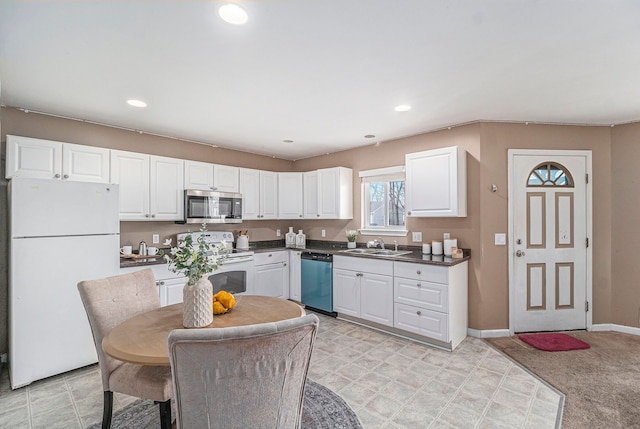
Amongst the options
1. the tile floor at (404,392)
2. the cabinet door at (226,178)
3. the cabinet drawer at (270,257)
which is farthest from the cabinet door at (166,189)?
the tile floor at (404,392)

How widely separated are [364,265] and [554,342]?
216 centimetres

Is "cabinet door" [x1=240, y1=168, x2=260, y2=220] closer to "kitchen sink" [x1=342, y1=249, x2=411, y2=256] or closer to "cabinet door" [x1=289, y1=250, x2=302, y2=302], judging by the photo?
"cabinet door" [x1=289, y1=250, x2=302, y2=302]

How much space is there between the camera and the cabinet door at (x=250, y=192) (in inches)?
182

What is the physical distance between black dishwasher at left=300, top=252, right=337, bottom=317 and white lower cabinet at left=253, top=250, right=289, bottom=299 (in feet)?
1.03

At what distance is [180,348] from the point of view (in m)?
1.01

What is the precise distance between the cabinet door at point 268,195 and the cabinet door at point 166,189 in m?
1.30

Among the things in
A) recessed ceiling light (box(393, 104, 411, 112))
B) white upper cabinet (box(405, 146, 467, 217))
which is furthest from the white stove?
recessed ceiling light (box(393, 104, 411, 112))

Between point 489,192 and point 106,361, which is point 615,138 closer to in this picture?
point 489,192

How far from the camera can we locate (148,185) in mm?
3625

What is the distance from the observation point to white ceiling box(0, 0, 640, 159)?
164 centimetres

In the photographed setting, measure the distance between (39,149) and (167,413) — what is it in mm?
2771

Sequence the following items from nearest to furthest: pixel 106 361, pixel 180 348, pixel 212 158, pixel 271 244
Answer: pixel 180 348
pixel 106 361
pixel 212 158
pixel 271 244

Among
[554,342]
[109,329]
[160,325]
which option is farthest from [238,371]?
[554,342]

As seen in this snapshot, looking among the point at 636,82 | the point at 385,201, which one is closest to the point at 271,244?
the point at 385,201
